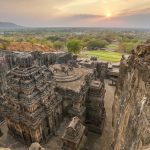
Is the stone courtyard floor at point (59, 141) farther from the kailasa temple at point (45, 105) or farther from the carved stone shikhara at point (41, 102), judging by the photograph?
the carved stone shikhara at point (41, 102)

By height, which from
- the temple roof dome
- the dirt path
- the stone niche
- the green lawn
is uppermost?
the temple roof dome

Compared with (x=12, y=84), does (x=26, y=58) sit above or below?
above

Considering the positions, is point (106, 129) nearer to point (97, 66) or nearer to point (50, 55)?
point (97, 66)

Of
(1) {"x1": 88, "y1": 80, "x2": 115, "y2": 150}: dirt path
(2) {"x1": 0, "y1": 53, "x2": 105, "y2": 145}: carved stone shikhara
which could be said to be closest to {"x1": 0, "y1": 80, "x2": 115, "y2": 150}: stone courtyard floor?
(1) {"x1": 88, "y1": 80, "x2": 115, "y2": 150}: dirt path

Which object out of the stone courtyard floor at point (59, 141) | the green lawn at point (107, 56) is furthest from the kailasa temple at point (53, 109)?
the green lawn at point (107, 56)

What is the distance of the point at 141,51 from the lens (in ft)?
28.8

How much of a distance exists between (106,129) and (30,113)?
12.2m

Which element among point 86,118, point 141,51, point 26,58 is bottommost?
point 86,118

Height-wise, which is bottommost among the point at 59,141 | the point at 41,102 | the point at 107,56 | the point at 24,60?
the point at 59,141

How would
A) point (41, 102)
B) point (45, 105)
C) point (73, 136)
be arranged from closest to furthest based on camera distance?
point (73, 136)
point (41, 102)
point (45, 105)

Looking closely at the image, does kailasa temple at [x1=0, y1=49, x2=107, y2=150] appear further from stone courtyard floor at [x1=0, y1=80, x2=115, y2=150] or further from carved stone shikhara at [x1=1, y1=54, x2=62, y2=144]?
stone courtyard floor at [x1=0, y1=80, x2=115, y2=150]

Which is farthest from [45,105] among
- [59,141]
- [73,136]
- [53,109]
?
[73,136]

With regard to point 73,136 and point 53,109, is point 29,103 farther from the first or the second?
point 73,136

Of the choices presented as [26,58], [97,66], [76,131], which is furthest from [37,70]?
[97,66]
